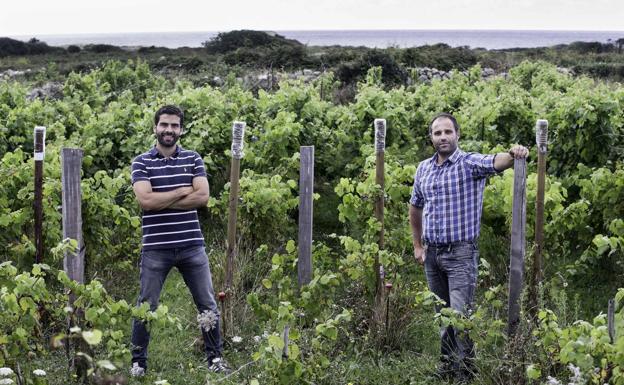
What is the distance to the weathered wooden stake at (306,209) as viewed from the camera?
5.03 meters

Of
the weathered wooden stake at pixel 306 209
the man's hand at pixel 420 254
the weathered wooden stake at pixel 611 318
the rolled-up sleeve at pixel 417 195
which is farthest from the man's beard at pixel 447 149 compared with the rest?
the weathered wooden stake at pixel 611 318

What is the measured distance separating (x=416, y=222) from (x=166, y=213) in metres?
1.50

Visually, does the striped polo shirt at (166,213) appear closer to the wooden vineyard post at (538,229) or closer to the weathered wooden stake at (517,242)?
the weathered wooden stake at (517,242)

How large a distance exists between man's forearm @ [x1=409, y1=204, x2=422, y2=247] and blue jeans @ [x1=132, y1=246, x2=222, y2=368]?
4.13 feet

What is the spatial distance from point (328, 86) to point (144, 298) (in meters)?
12.8

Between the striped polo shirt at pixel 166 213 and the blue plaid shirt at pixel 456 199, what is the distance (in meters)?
1.38

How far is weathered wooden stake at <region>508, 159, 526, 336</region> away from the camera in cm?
436

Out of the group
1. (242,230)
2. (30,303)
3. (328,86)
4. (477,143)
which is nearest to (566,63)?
(328,86)

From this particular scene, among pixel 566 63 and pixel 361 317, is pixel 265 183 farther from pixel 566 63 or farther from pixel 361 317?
pixel 566 63

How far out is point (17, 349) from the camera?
336 cm

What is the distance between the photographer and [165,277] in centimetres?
459

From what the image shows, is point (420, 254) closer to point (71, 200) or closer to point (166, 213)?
point (166, 213)

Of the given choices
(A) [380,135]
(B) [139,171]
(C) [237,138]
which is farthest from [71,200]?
(A) [380,135]

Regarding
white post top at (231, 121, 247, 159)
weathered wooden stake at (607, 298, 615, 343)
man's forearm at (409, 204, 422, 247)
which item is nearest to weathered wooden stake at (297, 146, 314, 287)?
white post top at (231, 121, 247, 159)
